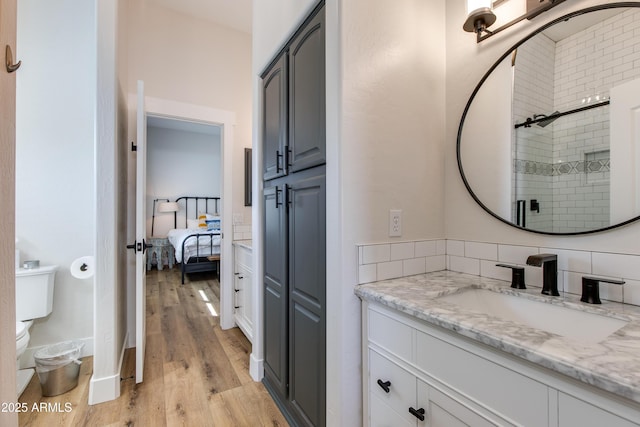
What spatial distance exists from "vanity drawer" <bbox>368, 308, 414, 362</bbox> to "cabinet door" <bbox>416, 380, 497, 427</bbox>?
0.32ft

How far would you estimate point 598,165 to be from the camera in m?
0.97

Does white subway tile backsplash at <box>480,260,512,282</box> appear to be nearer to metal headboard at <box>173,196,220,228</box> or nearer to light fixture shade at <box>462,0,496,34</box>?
light fixture shade at <box>462,0,496,34</box>

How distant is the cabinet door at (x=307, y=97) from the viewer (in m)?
1.27

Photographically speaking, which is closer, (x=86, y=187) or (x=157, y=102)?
(x=86, y=187)

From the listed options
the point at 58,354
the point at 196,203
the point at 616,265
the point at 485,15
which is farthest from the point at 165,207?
the point at 616,265

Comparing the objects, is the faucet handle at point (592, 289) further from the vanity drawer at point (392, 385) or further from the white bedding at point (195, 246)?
the white bedding at point (195, 246)

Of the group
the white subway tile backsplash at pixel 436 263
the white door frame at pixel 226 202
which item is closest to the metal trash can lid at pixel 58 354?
the white door frame at pixel 226 202

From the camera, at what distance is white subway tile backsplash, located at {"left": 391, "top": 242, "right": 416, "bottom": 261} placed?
1232 millimetres

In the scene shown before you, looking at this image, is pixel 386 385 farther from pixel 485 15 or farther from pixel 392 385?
pixel 485 15

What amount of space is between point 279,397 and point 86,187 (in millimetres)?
2182

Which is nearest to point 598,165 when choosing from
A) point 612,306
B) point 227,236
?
point 612,306

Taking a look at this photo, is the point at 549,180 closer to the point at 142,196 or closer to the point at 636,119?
the point at 636,119

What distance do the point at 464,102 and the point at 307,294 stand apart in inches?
47.0

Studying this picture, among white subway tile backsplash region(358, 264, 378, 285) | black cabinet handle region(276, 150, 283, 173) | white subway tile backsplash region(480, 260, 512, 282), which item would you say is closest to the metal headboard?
black cabinet handle region(276, 150, 283, 173)
